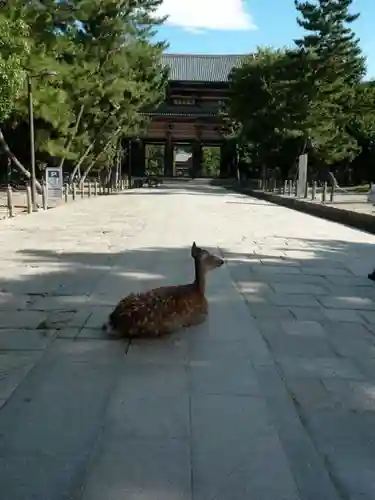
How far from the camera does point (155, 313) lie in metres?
5.01

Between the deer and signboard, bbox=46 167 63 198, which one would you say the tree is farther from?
the deer

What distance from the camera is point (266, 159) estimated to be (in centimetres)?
4259

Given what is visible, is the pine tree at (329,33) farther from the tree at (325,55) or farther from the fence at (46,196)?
the fence at (46,196)

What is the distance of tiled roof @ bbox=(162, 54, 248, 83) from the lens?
60.9 m

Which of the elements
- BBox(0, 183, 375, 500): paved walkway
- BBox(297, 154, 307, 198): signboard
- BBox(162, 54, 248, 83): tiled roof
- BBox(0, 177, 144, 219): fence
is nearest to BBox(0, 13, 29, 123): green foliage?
BBox(0, 177, 144, 219): fence

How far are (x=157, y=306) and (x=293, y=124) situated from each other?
31.8 metres

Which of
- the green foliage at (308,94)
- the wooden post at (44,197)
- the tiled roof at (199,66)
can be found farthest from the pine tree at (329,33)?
the tiled roof at (199,66)

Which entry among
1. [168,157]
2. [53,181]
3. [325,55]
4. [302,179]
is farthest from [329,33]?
[168,157]

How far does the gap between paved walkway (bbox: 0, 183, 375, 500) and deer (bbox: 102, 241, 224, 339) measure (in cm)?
11

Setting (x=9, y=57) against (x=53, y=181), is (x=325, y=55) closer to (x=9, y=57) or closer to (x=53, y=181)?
(x=53, y=181)

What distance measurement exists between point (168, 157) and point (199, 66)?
31.4ft

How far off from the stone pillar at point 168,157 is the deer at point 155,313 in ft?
173

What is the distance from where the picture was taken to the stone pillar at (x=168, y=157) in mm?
57709

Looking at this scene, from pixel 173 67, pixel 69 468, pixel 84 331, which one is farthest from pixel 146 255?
pixel 173 67
